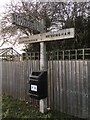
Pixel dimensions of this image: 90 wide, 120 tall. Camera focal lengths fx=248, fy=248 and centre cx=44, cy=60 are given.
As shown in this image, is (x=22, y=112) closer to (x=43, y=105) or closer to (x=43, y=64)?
(x=43, y=105)

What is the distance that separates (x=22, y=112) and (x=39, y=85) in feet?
3.86

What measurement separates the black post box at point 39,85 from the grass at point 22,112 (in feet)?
1.88

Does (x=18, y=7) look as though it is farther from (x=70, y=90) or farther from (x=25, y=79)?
(x=70, y=90)

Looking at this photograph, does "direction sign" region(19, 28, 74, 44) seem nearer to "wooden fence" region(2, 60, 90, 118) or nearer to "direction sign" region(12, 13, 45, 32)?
"direction sign" region(12, 13, 45, 32)

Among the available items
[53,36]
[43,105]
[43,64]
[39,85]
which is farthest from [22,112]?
[53,36]

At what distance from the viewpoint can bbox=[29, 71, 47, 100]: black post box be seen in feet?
19.8

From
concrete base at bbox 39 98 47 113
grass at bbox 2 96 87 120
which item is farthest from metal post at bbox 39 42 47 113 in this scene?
grass at bbox 2 96 87 120

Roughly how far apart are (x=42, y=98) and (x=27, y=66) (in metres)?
2.24

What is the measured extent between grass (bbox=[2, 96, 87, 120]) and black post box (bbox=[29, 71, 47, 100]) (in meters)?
0.57

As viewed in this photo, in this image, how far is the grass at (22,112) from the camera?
20.5 ft

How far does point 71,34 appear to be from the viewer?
5516mm

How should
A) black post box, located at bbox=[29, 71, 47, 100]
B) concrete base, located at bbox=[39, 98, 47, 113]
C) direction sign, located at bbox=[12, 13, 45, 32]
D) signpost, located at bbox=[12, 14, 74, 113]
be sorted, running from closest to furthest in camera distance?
signpost, located at bbox=[12, 14, 74, 113] → direction sign, located at bbox=[12, 13, 45, 32] → black post box, located at bbox=[29, 71, 47, 100] → concrete base, located at bbox=[39, 98, 47, 113]

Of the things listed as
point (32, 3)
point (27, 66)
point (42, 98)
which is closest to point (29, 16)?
point (32, 3)

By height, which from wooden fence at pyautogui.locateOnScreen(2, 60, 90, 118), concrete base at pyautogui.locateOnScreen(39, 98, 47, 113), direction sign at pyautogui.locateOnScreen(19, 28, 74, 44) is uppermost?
direction sign at pyautogui.locateOnScreen(19, 28, 74, 44)
